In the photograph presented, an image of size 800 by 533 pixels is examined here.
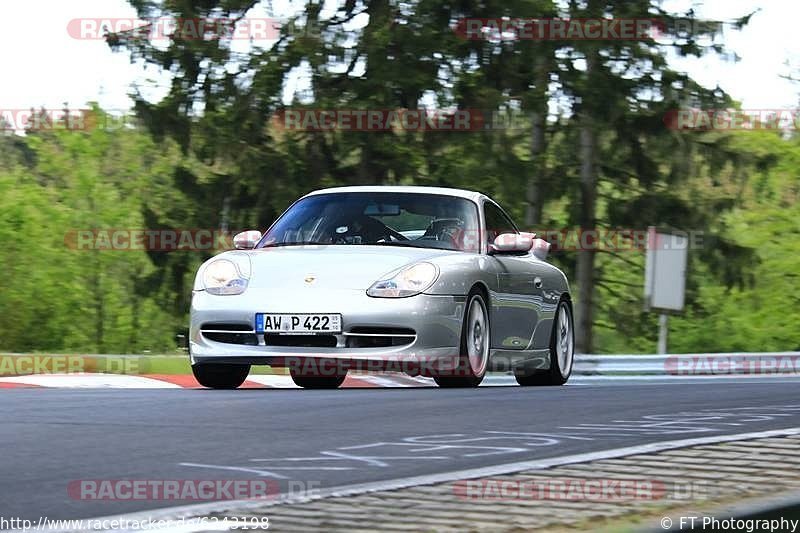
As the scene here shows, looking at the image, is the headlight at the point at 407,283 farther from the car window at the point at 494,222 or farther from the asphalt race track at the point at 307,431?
the car window at the point at 494,222

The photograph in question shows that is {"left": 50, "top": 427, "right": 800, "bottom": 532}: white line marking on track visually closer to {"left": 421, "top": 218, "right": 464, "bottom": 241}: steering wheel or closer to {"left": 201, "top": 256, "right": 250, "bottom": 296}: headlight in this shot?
{"left": 201, "top": 256, "right": 250, "bottom": 296}: headlight

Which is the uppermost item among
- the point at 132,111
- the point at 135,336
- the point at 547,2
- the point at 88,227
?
the point at 547,2

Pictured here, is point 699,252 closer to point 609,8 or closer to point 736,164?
point 736,164

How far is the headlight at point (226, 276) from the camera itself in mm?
11078

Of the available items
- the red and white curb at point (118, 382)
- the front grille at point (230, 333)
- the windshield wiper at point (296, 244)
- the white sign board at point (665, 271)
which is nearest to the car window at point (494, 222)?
the windshield wiper at point (296, 244)

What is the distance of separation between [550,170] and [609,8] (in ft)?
12.5

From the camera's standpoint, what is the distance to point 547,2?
32281 mm

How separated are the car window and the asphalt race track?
1.90 meters

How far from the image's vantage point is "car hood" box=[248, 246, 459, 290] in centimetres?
1092

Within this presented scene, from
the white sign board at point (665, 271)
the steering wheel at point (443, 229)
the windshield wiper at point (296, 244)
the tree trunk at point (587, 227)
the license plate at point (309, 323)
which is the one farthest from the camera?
the tree trunk at point (587, 227)

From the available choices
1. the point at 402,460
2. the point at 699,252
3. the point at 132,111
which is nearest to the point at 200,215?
the point at 132,111

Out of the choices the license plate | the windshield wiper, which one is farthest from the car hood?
the windshield wiper

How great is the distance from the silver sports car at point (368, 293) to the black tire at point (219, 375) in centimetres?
1

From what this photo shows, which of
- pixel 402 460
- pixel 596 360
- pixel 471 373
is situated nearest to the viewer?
pixel 402 460
